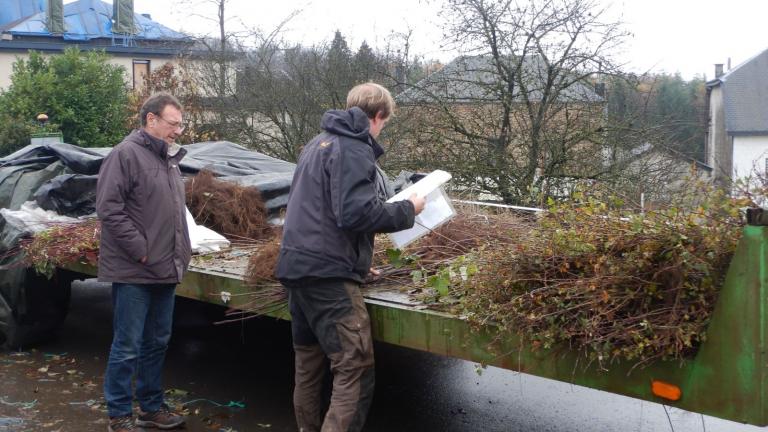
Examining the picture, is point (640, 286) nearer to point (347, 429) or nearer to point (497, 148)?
point (347, 429)

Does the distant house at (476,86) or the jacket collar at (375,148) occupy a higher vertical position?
the distant house at (476,86)

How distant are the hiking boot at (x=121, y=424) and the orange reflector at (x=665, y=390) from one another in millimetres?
2913

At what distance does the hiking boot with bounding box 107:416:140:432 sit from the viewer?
4.56 m

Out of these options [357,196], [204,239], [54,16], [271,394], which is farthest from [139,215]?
[54,16]

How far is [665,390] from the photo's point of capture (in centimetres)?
304

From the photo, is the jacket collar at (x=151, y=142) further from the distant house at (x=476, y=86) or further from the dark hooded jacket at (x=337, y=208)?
the distant house at (x=476, y=86)

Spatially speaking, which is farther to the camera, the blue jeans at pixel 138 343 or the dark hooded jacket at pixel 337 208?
the blue jeans at pixel 138 343

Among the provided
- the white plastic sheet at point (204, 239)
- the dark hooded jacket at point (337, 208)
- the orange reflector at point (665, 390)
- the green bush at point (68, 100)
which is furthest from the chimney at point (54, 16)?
the orange reflector at point (665, 390)

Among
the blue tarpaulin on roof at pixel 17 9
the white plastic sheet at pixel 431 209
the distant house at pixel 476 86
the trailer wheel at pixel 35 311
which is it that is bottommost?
the trailer wheel at pixel 35 311

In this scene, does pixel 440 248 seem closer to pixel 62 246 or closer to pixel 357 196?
pixel 357 196

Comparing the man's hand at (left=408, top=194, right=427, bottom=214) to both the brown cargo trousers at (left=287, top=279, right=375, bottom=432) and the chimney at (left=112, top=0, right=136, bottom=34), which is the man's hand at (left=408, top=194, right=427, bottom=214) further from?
the chimney at (left=112, top=0, right=136, bottom=34)

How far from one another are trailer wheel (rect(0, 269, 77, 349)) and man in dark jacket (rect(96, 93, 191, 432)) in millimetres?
2231

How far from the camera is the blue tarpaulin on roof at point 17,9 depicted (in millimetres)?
38406

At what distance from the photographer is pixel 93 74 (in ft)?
76.6
